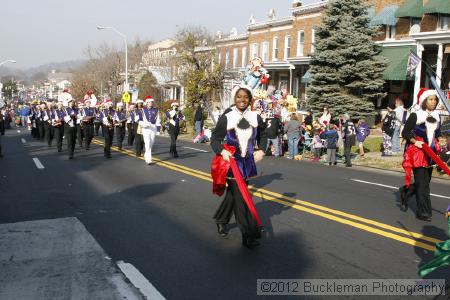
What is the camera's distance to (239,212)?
6.49 m

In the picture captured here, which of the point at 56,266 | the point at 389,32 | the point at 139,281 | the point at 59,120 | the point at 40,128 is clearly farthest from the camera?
the point at 389,32

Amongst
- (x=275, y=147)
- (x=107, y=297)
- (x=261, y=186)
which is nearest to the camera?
(x=107, y=297)

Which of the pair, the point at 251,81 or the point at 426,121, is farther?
the point at 251,81

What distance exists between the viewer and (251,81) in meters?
20.4

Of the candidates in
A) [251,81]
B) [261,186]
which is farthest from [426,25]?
[261,186]

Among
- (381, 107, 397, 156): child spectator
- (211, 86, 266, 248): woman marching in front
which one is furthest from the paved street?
(381, 107, 397, 156): child spectator

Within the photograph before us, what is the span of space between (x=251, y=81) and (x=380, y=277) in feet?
51.1

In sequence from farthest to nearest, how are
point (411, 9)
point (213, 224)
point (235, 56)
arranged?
point (235, 56) → point (411, 9) → point (213, 224)

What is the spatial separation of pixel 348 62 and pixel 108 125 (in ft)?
48.2

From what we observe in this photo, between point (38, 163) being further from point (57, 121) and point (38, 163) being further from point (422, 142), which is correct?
point (422, 142)

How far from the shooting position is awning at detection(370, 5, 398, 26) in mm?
27453

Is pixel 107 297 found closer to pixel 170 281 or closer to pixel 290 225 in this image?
pixel 170 281

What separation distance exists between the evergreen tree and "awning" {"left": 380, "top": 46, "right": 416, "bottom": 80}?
0.40 meters

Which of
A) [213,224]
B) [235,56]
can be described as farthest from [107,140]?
[235,56]
